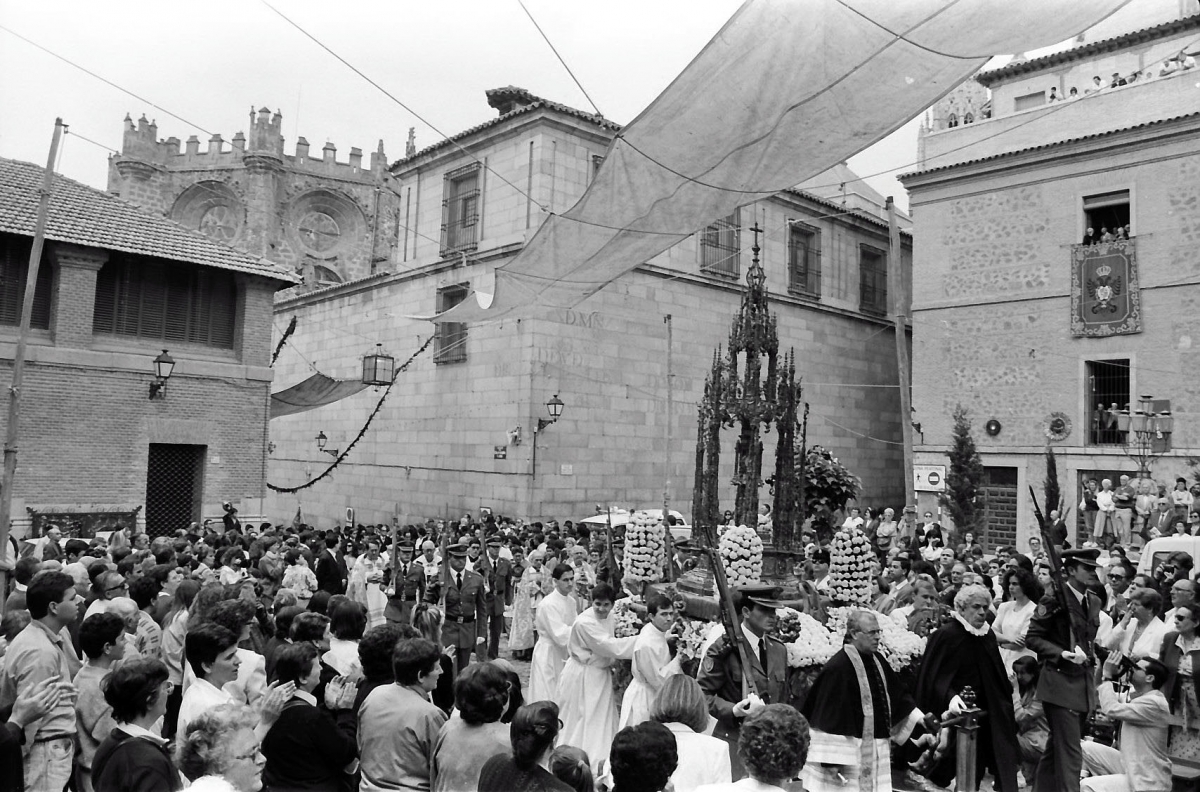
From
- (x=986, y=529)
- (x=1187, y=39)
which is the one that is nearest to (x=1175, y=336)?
(x=986, y=529)

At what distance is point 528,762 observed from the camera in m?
3.36

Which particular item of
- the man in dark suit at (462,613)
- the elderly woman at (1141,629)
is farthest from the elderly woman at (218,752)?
the man in dark suit at (462,613)

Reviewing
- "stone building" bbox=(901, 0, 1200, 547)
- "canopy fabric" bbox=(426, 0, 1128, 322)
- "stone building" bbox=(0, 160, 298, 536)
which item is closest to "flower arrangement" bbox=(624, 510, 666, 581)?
"canopy fabric" bbox=(426, 0, 1128, 322)

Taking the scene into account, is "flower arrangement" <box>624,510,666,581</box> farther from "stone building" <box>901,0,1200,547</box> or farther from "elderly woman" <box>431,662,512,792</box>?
"stone building" <box>901,0,1200,547</box>

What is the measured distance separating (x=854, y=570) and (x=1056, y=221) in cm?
1706

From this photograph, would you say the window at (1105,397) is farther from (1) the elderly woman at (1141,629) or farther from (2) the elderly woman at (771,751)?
(2) the elderly woman at (771,751)

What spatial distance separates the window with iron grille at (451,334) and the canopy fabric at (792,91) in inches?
611

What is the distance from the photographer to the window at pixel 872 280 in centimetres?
2853

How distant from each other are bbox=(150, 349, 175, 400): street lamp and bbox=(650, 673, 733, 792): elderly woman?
50.2 feet

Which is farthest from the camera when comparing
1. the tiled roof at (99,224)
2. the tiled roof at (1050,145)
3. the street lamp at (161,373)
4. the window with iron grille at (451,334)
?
the window with iron grille at (451,334)

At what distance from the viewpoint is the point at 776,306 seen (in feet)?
83.4

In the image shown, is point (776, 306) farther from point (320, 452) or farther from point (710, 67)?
point (710, 67)

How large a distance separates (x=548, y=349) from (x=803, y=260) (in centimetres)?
967

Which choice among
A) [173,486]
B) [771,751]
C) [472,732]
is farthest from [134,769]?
[173,486]
